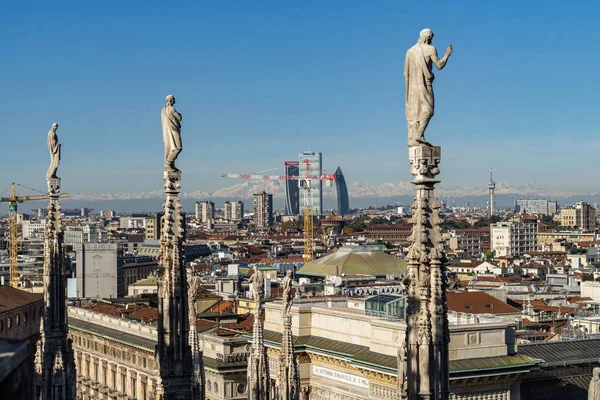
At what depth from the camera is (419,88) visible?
7.61 meters

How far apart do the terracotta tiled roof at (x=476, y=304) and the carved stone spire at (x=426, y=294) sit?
38224mm

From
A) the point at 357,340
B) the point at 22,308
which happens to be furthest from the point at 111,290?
the point at 357,340

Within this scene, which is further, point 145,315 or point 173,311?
point 145,315

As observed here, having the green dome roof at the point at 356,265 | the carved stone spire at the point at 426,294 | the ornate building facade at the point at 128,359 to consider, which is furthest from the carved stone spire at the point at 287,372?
the green dome roof at the point at 356,265

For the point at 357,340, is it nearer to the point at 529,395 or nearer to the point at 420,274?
the point at 529,395

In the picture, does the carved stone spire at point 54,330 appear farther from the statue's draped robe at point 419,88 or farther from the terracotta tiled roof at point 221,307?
the terracotta tiled roof at point 221,307

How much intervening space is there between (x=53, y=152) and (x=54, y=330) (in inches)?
123

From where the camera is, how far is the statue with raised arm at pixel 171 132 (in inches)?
418

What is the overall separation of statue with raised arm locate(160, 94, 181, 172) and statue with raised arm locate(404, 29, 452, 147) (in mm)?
3643

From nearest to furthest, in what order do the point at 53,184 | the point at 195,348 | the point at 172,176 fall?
the point at 172,176
the point at 195,348
the point at 53,184

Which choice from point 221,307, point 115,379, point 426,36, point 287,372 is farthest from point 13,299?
point 426,36

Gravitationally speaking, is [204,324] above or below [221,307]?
above

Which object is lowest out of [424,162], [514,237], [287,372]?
[514,237]

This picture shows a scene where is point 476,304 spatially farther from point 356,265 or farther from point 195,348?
point 195,348
